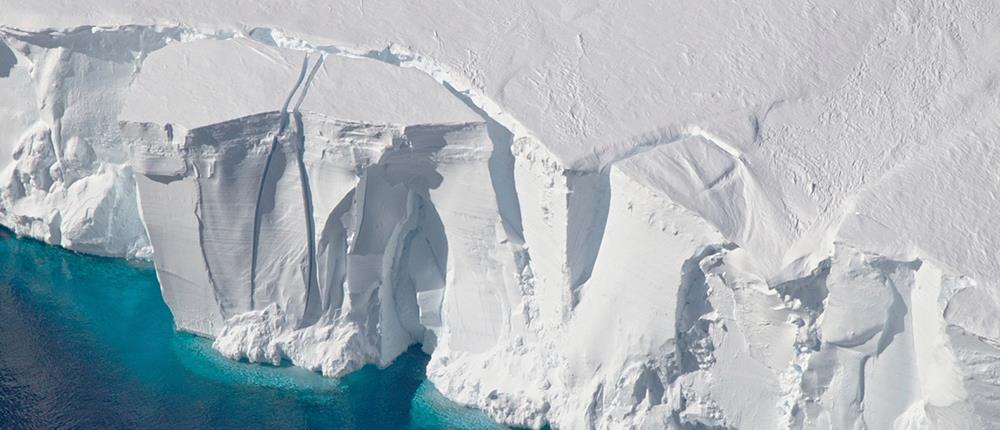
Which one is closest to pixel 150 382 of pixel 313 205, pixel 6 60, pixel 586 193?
pixel 313 205

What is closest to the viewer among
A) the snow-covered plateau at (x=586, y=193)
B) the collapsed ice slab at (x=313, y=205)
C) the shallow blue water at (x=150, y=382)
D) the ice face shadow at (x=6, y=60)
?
the snow-covered plateau at (x=586, y=193)

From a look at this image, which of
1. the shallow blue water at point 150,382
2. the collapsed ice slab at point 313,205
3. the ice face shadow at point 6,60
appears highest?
the ice face shadow at point 6,60

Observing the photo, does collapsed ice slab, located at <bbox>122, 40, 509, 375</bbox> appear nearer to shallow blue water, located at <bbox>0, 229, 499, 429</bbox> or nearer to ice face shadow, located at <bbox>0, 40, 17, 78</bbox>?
shallow blue water, located at <bbox>0, 229, 499, 429</bbox>

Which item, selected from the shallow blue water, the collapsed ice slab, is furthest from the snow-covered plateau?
the shallow blue water

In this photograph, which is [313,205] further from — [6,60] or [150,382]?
[6,60]

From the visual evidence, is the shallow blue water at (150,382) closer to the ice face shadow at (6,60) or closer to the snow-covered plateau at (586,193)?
the snow-covered plateau at (586,193)

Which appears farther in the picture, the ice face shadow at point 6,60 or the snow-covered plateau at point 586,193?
the ice face shadow at point 6,60

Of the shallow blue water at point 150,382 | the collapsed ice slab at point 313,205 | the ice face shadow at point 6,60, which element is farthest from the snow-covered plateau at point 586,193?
the ice face shadow at point 6,60
